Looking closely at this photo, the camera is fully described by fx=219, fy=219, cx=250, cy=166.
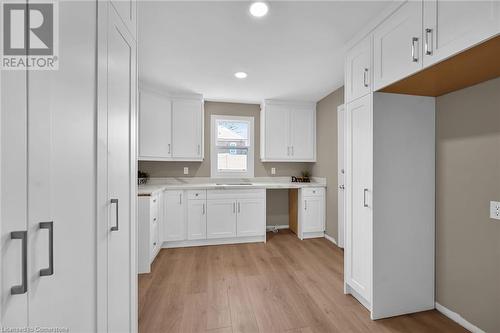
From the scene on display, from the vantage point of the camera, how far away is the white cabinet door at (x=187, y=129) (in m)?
3.64

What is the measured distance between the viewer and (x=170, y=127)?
11.8 feet

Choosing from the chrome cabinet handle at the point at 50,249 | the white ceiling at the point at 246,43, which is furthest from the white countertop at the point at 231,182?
the chrome cabinet handle at the point at 50,249

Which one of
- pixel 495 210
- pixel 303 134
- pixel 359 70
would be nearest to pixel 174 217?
pixel 303 134

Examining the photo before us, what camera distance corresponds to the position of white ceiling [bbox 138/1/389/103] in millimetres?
1714

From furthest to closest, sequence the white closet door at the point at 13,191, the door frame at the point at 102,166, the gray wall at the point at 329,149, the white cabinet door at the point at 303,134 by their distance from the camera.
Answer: the white cabinet door at the point at 303,134 → the gray wall at the point at 329,149 → the door frame at the point at 102,166 → the white closet door at the point at 13,191

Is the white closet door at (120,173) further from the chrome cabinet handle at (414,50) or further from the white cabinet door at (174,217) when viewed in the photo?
the white cabinet door at (174,217)

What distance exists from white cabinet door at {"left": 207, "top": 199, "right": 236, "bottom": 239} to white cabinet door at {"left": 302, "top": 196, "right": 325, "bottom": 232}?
122cm

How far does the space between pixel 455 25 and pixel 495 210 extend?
1271mm

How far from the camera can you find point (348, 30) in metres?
1.94

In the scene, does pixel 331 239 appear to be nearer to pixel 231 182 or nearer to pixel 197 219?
pixel 231 182

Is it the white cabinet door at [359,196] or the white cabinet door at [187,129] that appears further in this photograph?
the white cabinet door at [187,129]

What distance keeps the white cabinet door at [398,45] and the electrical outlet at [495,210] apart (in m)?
1.09

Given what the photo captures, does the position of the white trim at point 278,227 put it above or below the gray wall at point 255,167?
below

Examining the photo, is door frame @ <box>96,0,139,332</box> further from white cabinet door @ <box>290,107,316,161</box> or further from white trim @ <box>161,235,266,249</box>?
white cabinet door @ <box>290,107,316,161</box>
